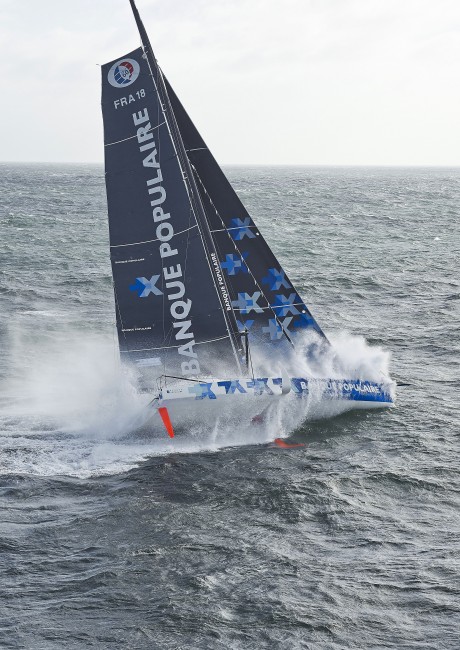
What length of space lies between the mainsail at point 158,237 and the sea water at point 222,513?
4.68 ft

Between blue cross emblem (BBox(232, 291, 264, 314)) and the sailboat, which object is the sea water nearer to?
the sailboat

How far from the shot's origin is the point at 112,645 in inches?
460

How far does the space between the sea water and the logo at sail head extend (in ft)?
21.1

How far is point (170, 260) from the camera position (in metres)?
19.3

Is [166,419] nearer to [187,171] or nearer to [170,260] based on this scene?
[170,260]

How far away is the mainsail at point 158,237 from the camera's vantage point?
61.3 ft

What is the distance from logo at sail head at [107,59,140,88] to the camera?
727 inches

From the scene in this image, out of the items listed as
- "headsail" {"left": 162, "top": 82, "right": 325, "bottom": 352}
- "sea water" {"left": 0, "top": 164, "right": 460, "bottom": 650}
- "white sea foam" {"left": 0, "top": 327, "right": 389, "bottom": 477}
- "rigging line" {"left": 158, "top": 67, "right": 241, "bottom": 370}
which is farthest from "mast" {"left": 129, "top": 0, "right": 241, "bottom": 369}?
"sea water" {"left": 0, "top": 164, "right": 460, "bottom": 650}

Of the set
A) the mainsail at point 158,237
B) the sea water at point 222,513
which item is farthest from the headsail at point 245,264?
the sea water at point 222,513

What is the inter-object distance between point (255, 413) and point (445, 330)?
1344cm

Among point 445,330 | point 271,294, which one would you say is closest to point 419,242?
point 445,330

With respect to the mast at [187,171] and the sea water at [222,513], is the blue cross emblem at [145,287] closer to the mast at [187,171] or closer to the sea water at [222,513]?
the mast at [187,171]

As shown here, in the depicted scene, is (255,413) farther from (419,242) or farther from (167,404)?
(419,242)

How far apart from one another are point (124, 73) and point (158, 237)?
355cm
